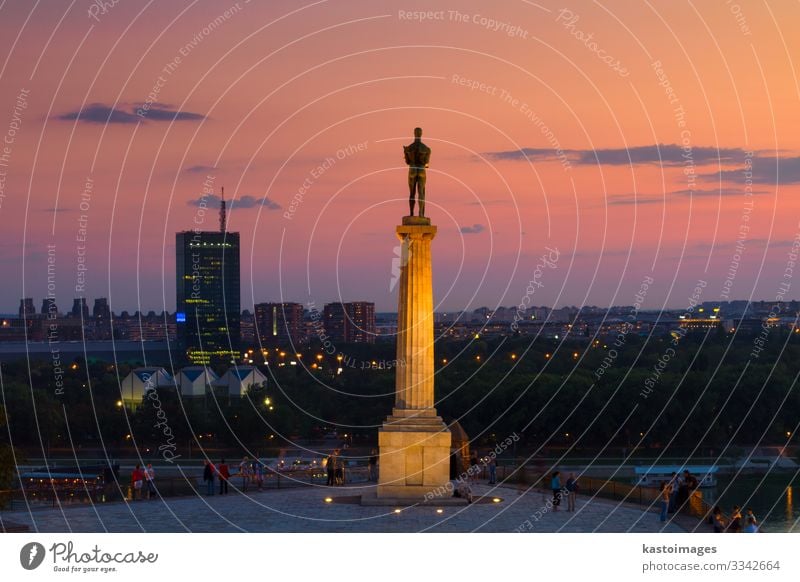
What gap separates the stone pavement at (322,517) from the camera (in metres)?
38.4

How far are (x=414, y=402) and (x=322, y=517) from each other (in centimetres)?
498

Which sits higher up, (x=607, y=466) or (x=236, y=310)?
(x=236, y=310)

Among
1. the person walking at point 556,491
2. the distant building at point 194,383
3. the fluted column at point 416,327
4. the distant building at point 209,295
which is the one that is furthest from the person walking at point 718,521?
the distant building at point 209,295

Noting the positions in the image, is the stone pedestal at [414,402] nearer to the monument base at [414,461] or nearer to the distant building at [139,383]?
the monument base at [414,461]

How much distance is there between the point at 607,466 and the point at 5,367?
1922 inches

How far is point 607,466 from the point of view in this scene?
89.1 meters

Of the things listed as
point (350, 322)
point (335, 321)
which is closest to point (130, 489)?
point (350, 322)

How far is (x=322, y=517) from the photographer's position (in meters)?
40.8

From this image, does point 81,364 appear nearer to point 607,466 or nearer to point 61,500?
point 607,466

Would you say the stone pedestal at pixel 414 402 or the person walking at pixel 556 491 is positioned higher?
the stone pedestal at pixel 414 402

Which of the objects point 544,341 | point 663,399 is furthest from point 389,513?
point 544,341

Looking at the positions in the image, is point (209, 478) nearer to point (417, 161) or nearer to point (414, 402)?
point (414, 402)
